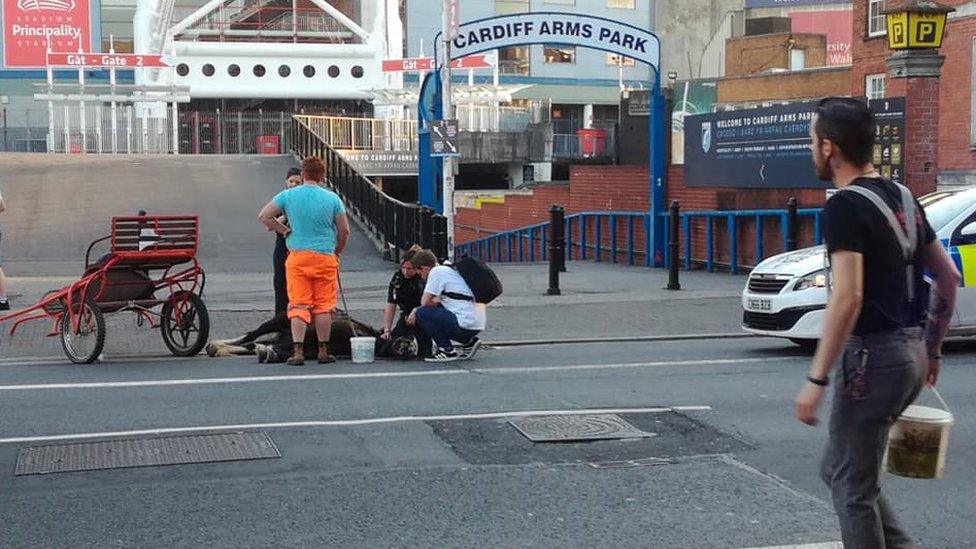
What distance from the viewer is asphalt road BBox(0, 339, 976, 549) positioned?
6207 mm

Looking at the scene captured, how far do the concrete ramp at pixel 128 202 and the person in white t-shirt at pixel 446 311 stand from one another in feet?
36.7

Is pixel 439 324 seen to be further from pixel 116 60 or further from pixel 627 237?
pixel 116 60

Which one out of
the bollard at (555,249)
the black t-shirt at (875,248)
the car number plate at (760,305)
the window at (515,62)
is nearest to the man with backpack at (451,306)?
the car number plate at (760,305)

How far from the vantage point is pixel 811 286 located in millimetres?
12148

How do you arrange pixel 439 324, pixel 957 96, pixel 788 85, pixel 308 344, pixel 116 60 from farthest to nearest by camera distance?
1. pixel 788 85
2. pixel 116 60
3. pixel 957 96
4. pixel 308 344
5. pixel 439 324

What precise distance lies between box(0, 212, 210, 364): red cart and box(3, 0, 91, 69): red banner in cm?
5009

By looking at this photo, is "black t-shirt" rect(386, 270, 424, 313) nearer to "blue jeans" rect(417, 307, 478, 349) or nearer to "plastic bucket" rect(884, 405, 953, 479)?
"blue jeans" rect(417, 307, 478, 349)

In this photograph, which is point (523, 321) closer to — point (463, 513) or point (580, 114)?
point (463, 513)

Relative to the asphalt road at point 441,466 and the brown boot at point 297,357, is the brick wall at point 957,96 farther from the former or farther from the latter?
the brown boot at point 297,357

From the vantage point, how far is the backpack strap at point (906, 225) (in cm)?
451

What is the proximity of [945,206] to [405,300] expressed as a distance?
5.29 meters

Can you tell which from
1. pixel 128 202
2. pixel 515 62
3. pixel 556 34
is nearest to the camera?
Result: pixel 556 34

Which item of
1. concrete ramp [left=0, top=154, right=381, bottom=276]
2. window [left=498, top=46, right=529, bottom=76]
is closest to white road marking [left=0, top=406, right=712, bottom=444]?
concrete ramp [left=0, top=154, right=381, bottom=276]

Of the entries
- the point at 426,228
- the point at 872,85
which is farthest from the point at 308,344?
the point at 872,85
